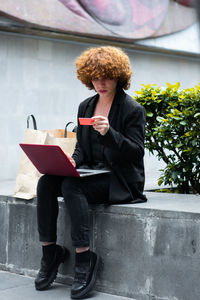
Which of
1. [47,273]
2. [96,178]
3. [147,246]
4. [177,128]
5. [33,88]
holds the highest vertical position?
[33,88]

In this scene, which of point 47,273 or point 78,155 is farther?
point 78,155

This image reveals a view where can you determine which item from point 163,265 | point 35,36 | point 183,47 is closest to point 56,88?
point 35,36

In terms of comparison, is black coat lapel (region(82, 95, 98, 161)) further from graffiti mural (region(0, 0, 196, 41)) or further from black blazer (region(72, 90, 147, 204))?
graffiti mural (region(0, 0, 196, 41))

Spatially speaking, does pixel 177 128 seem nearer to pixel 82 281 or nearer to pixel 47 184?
pixel 47 184

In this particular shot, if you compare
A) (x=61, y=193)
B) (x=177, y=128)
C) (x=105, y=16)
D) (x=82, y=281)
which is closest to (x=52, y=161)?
(x=61, y=193)

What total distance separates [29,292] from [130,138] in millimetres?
1232

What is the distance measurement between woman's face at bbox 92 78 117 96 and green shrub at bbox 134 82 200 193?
2.77ft

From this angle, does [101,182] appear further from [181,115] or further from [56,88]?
[56,88]

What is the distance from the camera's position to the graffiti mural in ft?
22.2

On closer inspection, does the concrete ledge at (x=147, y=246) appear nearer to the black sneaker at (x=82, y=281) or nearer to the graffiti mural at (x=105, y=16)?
the black sneaker at (x=82, y=281)

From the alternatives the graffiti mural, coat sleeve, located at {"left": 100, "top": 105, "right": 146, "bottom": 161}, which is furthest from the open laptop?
the graffiti mural

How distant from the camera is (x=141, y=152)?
3.14 meters

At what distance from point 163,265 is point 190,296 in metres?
0.24

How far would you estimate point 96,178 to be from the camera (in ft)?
10.3
